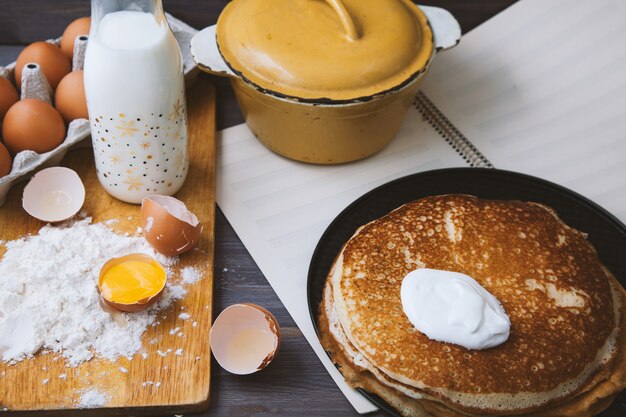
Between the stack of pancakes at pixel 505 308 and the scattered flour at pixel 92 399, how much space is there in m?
0.35

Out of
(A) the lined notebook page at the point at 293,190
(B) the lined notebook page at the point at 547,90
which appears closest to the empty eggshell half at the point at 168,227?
(A) the lined notebook page at the point at 293,190

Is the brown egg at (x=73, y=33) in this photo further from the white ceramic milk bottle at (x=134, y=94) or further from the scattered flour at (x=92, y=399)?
the scattered flour at (x=92, y=399)

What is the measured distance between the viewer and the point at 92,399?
1022 millimetres

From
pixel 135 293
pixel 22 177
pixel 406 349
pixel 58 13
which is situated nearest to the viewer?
pixel 406 349

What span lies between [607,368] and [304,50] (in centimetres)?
76

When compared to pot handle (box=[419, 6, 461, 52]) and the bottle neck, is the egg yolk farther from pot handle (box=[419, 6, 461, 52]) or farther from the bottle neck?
pot handle (box=[419, 6, 461, 52])

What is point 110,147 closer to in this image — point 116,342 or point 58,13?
point 116,342

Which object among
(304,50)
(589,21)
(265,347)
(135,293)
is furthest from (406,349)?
(589,21)

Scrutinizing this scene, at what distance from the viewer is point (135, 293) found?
1121 mm

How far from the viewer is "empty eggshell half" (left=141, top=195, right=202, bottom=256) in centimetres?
117

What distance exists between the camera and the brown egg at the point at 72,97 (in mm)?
1339

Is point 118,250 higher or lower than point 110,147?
lower

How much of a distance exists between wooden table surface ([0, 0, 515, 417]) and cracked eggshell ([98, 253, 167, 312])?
4.8 inches

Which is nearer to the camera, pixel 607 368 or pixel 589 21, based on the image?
pixel 607 368
